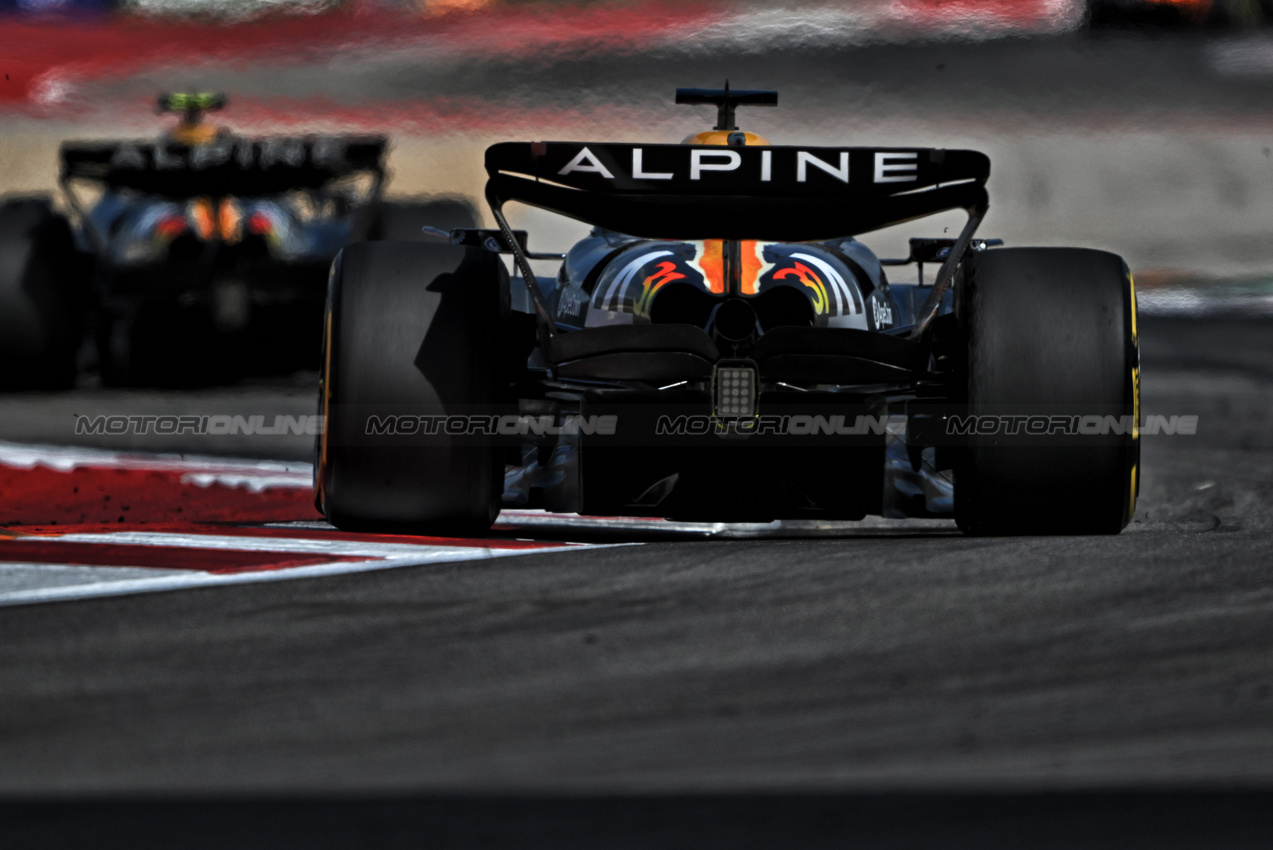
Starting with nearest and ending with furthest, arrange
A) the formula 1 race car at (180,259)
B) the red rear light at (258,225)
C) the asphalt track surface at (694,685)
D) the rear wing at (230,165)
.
Result: the asphalt track surface at (694,685), the formula 1 race car at (180,259), the rear wing at (230,165), the red rear light at (258,225)

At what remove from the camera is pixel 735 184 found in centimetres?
542

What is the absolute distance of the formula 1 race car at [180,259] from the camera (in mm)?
10516

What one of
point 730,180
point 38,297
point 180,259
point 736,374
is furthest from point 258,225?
point 736,374

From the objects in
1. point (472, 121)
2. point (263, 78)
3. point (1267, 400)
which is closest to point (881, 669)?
point (1267, 400)

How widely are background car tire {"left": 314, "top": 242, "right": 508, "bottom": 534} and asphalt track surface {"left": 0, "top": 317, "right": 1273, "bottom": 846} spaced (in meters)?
0.39

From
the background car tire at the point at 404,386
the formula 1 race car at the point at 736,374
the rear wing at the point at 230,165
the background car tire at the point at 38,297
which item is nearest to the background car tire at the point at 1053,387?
the formula 1 race car at the point at 736,374

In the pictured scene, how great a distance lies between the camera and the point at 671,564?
5.09 metres

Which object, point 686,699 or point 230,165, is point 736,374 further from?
point 230,165

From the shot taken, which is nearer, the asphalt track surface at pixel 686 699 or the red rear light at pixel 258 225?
the asphalt track surface at pixel 686 699

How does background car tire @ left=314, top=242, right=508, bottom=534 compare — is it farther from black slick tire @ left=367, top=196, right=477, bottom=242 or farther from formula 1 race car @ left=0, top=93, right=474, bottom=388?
black slick tire @ left=367, top=196, right=477, bottom=242

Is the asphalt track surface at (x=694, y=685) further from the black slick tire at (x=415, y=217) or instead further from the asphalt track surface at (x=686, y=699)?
the black slick tire at (x=415, y=217)

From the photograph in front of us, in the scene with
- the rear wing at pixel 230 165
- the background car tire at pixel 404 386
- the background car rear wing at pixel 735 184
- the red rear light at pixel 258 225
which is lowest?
the background car tire at pixel 404 386

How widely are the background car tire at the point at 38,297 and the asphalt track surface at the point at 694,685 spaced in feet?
19.4

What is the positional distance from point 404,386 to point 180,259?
232 inches
